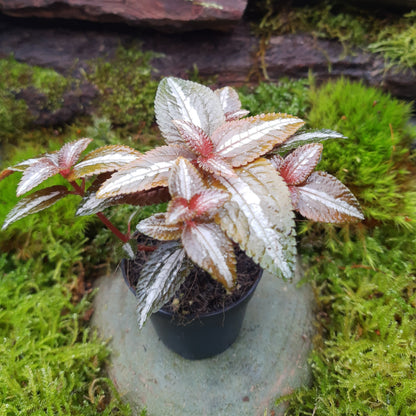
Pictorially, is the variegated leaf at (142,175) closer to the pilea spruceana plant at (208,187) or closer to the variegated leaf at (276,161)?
the pilea spruceana plant at (208,187)

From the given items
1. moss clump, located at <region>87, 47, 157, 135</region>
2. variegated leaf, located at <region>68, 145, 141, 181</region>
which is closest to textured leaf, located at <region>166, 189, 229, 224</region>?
variegated leaf, located at <region>68, 145, 141, 181</region>

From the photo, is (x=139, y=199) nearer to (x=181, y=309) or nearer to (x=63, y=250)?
(x=181, y=309)

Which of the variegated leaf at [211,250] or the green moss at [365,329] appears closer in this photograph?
the variegated leaf at [211,250]

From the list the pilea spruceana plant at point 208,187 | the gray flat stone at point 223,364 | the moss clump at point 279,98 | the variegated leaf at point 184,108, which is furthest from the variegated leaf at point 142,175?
the moss clump at point 279,98

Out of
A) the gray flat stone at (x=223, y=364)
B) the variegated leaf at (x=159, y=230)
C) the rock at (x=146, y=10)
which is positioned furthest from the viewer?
the rock at (x=146, y=10)

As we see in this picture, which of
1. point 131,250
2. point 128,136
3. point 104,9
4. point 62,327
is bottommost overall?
point 62,327

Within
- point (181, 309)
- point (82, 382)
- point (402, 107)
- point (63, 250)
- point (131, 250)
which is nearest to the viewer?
point (131, 250)

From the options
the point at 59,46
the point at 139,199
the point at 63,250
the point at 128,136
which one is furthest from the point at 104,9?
the point at 139,199

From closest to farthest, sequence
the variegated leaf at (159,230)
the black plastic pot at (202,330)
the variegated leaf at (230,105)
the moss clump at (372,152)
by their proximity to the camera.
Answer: the variegated leaf at (159,230), the variegated leaf at (230,105), the black plastic pot at (202,330), the moss clump at (372,152)
